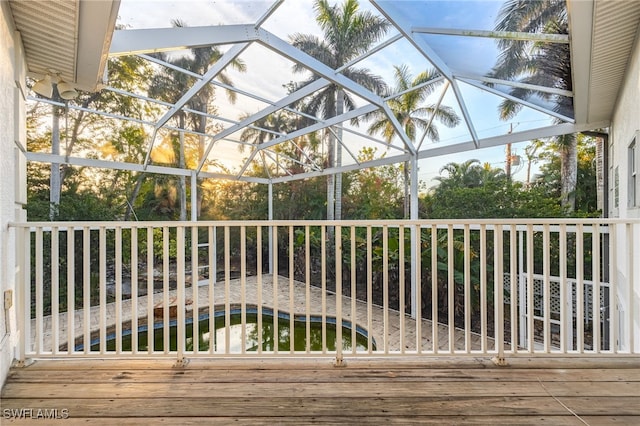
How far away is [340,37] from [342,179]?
14.8ft

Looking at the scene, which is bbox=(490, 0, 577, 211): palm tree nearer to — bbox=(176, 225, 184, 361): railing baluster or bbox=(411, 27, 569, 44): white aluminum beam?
bbox=(411, 27, 569, 44): white aluminum beam

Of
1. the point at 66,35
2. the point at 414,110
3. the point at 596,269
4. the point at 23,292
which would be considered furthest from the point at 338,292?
the point at 414,110

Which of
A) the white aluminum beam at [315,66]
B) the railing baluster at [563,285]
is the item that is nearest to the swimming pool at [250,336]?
the railing baluster at [563,285]

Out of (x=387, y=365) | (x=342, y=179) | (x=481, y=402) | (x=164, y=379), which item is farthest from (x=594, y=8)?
(x=342, y=179)

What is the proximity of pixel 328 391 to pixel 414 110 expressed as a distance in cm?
544

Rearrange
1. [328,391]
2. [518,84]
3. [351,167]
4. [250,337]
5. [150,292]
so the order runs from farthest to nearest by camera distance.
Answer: [351,167]
[250,337]
[518,84]
[150,292]
[328,391]

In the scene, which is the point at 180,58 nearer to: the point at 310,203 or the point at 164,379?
the point at 164,379

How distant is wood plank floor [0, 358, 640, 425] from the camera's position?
1656 millimetres

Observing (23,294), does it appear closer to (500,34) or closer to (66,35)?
(66,35)

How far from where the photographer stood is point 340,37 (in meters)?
4.93

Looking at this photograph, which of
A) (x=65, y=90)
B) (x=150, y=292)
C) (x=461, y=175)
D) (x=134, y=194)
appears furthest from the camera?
(x=134, y=194)

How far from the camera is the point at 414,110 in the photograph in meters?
5.94

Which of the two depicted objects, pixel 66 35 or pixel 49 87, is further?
pixel 49 87

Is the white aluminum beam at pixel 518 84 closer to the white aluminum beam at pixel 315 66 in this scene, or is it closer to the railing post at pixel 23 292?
the white aluminum beam at pixel 315 66
